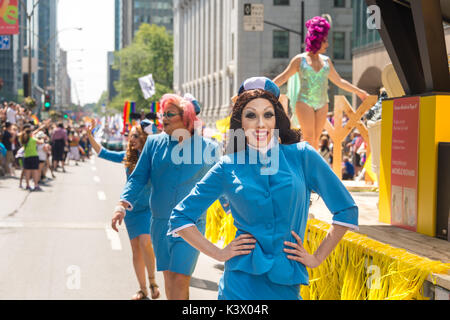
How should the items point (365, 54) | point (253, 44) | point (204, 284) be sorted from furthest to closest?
point (253, 44)
point (365, 54)
point (204, 284)

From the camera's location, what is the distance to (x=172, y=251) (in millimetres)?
5848

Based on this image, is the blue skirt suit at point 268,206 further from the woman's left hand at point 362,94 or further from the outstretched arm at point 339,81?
the woman's left hand at point 362,94

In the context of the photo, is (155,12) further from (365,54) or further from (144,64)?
(365,54)

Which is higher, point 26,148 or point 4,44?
point 4,44

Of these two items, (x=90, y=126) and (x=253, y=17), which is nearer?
(x=90, y=126)

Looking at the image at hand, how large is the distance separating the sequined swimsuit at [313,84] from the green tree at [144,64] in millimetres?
A: 82957

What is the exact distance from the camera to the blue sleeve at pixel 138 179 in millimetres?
5836

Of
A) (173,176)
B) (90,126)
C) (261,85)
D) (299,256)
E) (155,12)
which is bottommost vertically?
(299,256)

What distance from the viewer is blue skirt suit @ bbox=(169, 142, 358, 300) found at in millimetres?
3328

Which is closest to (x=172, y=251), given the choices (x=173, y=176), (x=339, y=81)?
(x=173, y=176)

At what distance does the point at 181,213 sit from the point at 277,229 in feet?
1.53

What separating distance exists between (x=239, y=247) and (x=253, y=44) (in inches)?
2075
